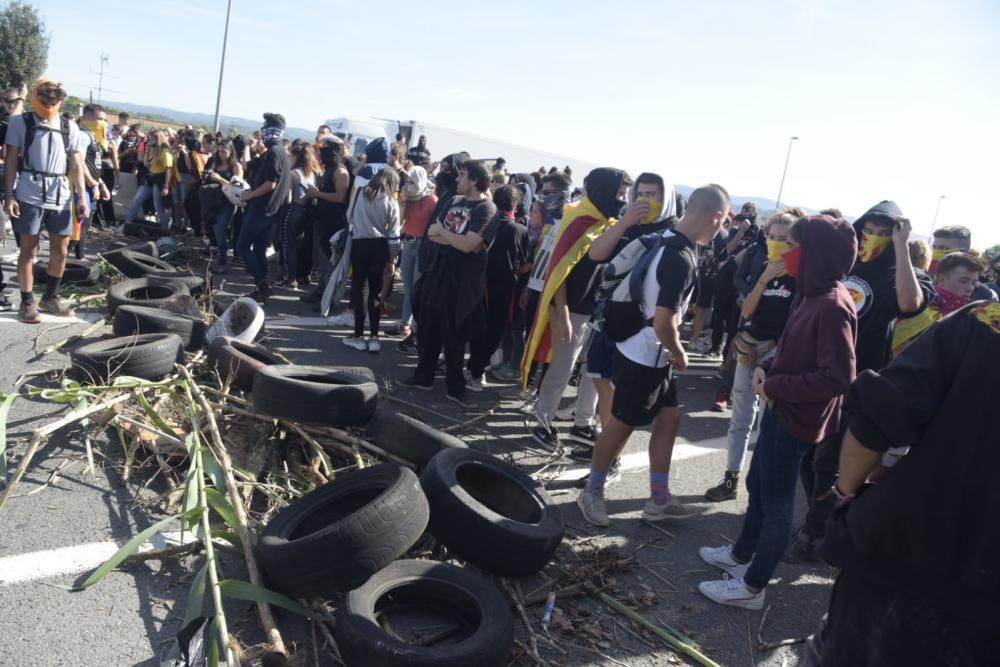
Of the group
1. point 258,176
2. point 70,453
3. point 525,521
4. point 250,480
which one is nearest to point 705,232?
point 525,521

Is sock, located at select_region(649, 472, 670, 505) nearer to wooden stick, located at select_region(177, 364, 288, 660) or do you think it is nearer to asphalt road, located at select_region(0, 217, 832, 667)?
asphalt road, located at select_region(0, 217, 832, 667)

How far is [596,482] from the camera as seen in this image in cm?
439

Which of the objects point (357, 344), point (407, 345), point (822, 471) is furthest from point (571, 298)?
point (357, 344)

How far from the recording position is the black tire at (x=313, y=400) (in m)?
4.12

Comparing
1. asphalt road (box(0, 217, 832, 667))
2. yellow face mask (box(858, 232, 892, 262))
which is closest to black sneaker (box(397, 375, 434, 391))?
asphalt road (box(0, 217, 832, 667))

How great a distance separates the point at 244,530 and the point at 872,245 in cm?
420

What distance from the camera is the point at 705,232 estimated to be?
405 cm

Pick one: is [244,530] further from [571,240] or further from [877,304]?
[877,304]

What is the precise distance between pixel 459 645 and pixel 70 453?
2.77 metres

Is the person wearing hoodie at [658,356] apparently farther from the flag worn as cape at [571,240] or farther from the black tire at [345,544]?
the black tire at [345,544]

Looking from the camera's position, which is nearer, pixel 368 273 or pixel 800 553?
pixel 800 553

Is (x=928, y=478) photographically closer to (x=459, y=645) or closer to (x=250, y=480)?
(x=459, y=645)

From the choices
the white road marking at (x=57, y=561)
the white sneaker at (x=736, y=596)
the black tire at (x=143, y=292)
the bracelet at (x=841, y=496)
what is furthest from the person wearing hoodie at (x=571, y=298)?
the black tire at (x=143, y=292)

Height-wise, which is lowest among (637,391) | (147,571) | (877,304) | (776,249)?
(147,571)
